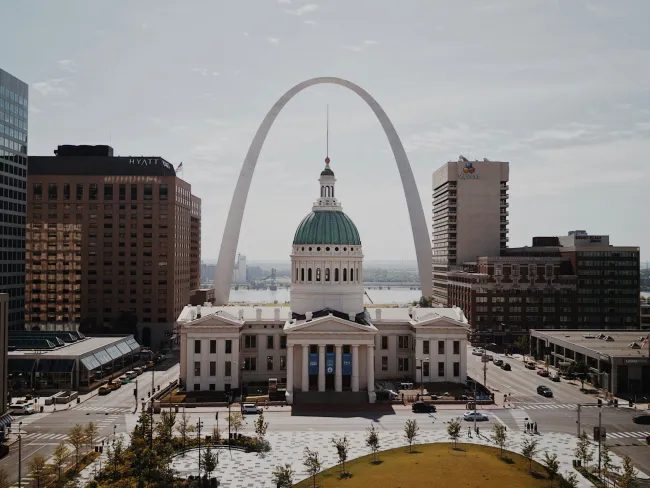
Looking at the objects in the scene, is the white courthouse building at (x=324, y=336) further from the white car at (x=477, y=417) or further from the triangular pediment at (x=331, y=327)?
the white car at (x=477, y=417)

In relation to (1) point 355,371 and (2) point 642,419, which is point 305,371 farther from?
(2) point 642,419

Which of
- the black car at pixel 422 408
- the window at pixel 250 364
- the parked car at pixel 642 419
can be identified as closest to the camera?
the parked car at pixel 642 419

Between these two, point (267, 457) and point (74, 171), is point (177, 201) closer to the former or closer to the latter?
point (74, 171)

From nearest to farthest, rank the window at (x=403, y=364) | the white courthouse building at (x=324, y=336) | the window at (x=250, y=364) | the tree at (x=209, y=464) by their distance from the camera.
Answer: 1. the tree at (x=209, y=464)
2. the white courthouse building at (x=324, y=336)
3. the window at (x=250, y=364)
4. the window at (x=403, y=364)

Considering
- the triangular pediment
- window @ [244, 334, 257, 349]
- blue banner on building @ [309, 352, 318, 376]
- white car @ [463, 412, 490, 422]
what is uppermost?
the triangular pediment

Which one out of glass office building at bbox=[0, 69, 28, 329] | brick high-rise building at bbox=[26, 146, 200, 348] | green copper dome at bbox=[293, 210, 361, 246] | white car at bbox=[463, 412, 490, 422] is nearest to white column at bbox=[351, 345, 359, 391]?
white car at bbox=[463, 412, 490, 422]

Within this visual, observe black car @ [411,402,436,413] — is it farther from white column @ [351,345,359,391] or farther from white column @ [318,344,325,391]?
white column @ [318,344,325,391]

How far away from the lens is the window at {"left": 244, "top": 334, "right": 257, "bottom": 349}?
116 metres

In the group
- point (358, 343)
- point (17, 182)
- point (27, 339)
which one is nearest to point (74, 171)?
point (17, 182)

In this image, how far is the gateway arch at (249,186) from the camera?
159 meters

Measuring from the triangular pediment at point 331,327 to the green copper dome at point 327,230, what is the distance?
69.4 feet

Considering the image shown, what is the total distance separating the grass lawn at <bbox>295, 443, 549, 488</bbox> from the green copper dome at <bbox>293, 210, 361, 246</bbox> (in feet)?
182

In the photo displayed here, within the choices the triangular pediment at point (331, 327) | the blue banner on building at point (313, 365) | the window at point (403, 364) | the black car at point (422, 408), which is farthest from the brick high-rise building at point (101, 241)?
the black car at point (422, 408)

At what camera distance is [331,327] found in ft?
344
